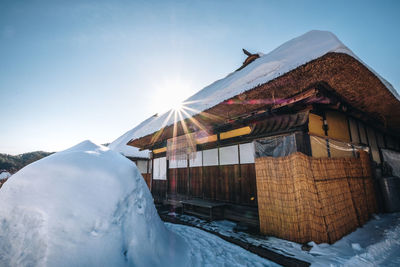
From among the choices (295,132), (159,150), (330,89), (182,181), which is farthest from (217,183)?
(159,150)

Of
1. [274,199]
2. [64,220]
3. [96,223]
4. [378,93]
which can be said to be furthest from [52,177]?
[378,93]

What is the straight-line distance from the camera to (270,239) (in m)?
3.49

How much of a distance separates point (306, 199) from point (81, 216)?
3.57 m

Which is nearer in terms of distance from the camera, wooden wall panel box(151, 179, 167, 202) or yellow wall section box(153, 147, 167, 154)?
wooden wall panel box(151, 179, 167, 202)

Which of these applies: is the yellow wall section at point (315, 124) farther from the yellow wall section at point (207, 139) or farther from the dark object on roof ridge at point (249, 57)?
the dark object on roof ridge at point (249, 57)

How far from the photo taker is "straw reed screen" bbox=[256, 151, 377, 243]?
10.6 ft

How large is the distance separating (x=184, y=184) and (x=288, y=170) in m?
4.69

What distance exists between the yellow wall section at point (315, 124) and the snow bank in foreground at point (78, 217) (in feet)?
12.9

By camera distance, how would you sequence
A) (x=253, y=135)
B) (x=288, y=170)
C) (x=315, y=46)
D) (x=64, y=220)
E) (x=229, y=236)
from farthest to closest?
(x=253, y=135)
(x=229, y=236)
(x=288, y=170)
(x=315, y=46)
(x=64, y=220)

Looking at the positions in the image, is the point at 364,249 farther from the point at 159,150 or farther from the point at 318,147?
the point at 159,150

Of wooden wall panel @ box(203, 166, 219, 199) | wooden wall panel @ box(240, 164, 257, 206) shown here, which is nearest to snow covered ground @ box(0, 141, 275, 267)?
wooden wall panel @ box(240, 164, 257, 206)

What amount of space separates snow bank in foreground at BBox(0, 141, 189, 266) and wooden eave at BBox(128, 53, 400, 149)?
3.01 m

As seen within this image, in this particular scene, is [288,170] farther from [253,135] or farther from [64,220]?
[64,220]

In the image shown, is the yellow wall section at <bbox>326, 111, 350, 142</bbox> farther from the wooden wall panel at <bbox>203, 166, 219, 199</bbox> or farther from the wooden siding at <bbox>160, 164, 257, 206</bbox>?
the wooden wall panel at <bbox>203, 166, 219, 199</bbox>
